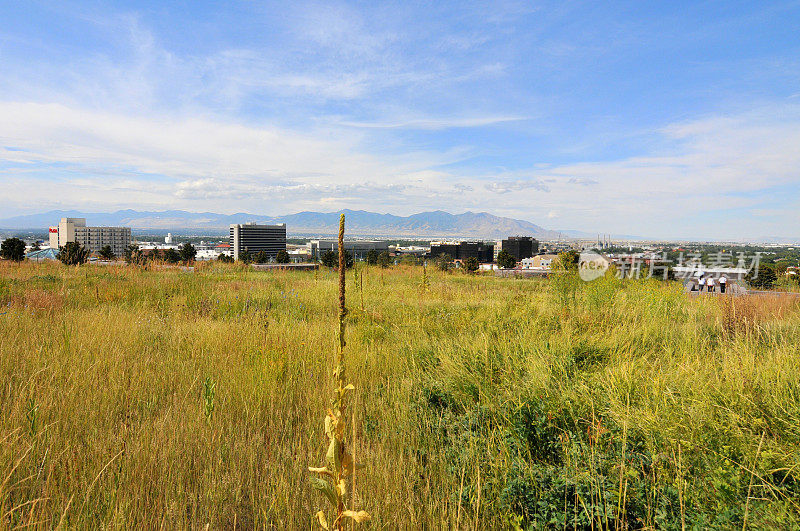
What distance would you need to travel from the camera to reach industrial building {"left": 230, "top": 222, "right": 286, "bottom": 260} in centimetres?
13200

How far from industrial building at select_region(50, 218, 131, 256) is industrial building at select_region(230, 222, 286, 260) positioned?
96.3 ft

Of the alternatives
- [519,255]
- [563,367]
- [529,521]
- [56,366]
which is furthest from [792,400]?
[519,255]

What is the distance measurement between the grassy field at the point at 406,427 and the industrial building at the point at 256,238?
131 metres

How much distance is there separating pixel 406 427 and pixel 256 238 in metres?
143

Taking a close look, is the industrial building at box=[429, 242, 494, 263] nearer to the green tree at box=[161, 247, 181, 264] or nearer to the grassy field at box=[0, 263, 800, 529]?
the green tree at box=[161, 247, 181, 264]

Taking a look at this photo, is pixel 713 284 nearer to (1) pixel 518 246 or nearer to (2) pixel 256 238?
(1) pixel 518 246

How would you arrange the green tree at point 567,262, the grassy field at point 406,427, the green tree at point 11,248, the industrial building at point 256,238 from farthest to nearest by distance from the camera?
the industrial building at point 256,238 → the green tree at point 11,248 → the green tree at point 567,262 → the grassy field at point 406,427

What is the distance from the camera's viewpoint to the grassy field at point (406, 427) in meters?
1.81

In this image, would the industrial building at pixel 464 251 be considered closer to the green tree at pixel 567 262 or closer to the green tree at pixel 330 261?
the green tree at pixel 330 261

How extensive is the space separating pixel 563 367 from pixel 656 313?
339 cm

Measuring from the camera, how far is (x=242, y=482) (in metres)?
2.09

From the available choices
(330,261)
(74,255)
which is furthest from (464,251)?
(74,255)

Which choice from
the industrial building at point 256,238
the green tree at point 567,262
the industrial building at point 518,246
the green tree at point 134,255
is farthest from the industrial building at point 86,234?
the industrial building at point 518,246

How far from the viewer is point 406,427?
2.67 m
